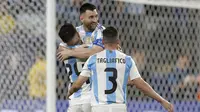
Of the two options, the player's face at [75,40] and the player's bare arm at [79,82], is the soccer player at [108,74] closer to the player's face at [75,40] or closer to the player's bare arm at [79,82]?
the player's bare arm at [79,82]

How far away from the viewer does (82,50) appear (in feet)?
20.9

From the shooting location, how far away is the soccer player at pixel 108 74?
5926 mm

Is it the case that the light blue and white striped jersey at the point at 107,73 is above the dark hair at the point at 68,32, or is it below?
below

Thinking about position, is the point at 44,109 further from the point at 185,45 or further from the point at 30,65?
the point at 185,45

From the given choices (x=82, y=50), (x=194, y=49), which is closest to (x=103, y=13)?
(x=194, y=49)

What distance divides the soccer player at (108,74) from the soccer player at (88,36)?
34cm

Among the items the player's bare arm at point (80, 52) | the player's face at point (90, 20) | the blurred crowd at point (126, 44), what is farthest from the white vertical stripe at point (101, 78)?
the blurred crowd at point (126, 44)

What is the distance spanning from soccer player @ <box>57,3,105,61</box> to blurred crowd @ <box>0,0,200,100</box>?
1544mm

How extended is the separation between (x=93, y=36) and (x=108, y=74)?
685 mm

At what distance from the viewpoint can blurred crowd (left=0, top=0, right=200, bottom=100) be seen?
8.06m

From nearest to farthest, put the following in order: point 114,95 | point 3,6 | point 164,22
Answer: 1. point 114,95
2. point 3,6
3. point 164,22

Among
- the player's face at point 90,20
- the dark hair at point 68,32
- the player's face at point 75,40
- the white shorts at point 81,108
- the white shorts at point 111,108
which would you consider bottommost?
the white shorts at point 81,108

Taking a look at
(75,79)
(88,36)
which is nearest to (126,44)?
(88,36)

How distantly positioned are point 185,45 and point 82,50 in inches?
125
